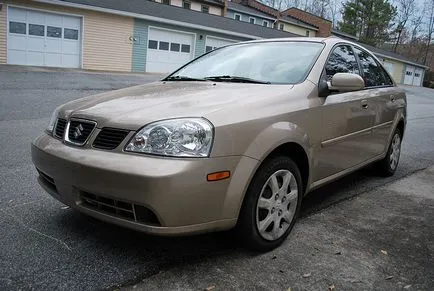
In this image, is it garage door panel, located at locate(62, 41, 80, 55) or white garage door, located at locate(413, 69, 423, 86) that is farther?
white garage door, located at locate(413, 69, 423, 86)

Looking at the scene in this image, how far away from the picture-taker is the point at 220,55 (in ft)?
14.8

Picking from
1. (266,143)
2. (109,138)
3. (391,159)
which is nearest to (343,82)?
(266,143)

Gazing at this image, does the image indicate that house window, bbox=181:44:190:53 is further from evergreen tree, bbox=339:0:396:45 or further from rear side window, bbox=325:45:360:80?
evergreen tree, bbox=339:0:396:45

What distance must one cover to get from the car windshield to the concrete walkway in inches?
51.7

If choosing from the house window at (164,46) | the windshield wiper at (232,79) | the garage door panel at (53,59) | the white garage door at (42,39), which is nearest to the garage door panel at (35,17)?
the white garage door at (42,39)

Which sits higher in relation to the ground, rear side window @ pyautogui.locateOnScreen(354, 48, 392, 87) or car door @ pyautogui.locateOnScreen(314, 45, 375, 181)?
rear side window @ pyautogui.locateOnScreen(354, 48, 392, 87)

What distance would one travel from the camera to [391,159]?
5.63 meters

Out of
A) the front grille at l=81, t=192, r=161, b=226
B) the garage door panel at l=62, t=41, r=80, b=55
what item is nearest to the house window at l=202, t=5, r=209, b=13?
the garage door panel at l=62, t=41, r=80, b=55

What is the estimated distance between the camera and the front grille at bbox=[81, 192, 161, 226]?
8.70 ft

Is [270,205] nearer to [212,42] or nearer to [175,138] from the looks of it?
[175,138]

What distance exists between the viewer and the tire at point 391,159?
18.1ft

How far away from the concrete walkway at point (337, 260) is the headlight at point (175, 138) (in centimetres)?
81

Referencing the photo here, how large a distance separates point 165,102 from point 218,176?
0.71 metres

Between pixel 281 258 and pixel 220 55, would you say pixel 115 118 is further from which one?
pixel 220 55
